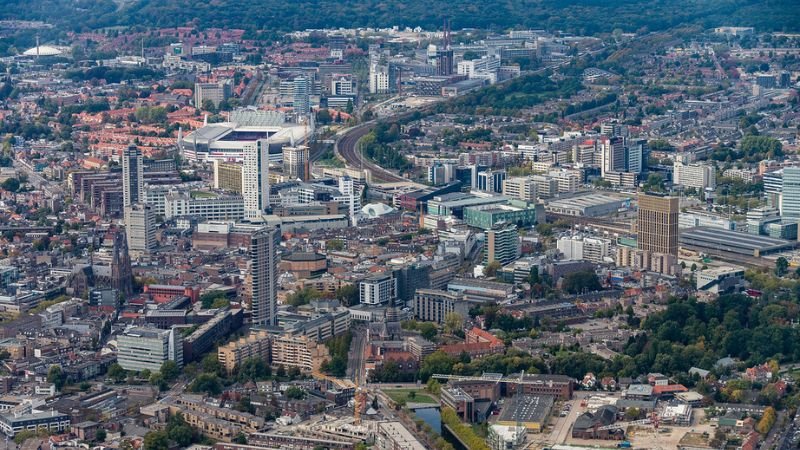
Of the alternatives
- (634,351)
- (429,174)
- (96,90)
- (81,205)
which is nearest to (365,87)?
(96,90)

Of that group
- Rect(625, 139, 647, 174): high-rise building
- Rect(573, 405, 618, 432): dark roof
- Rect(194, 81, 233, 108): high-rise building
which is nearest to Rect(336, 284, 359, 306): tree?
Rect(573, 405, 618, 432): dark roof

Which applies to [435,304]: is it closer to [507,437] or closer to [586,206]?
[507,437]

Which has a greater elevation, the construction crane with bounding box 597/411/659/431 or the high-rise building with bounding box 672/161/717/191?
the high-rise building with bounding box 672/161/717/191

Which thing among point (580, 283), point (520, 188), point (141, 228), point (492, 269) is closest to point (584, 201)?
point (520, 188)

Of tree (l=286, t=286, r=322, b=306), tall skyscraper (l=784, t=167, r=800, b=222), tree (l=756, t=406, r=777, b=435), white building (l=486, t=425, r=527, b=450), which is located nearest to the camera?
white building (l=486, t=425, r=527, b=450)

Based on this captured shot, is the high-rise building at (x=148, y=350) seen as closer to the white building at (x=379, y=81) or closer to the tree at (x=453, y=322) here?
the tree at (x=453, y=322)

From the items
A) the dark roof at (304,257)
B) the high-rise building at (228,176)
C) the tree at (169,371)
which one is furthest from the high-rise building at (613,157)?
the tree at (169,371)

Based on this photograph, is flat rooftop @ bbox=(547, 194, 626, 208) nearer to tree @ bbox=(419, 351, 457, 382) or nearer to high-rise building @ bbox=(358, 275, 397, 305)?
high-rise building @ bbox=(358, 275, 397, 305)
